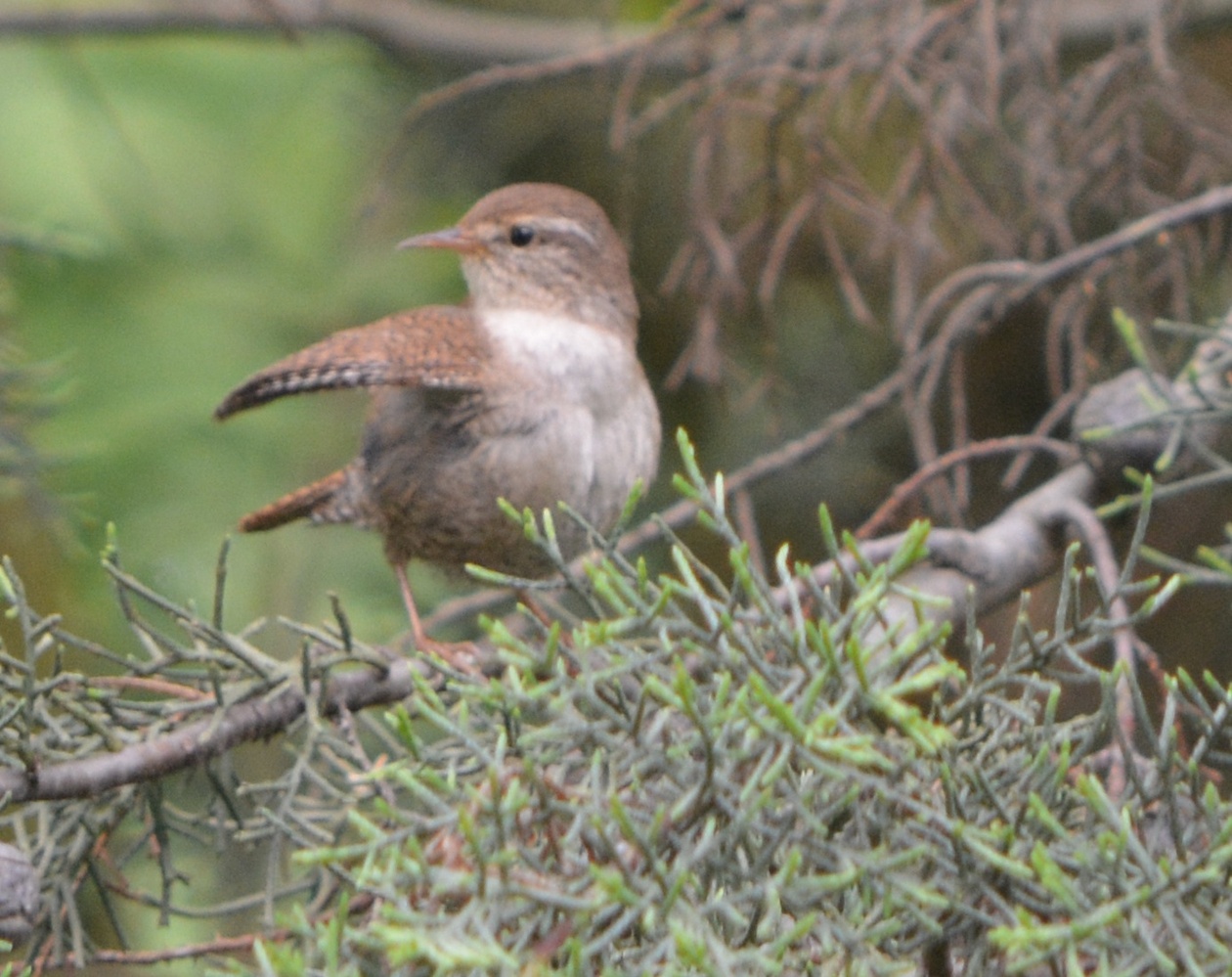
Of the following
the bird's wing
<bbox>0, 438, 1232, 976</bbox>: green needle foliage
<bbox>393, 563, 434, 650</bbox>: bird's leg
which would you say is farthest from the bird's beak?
<bbox>0, 438, 1232, 976</bbox>: green needle foliage

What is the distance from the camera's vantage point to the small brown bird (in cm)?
246

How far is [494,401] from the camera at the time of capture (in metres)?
2.51

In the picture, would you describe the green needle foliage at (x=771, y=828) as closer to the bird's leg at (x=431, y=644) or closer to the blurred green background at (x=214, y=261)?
the bird's leg at (x=431, y=644)

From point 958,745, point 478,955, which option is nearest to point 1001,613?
point 958,745

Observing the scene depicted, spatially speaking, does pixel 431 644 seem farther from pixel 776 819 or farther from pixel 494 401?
pixel 776 819

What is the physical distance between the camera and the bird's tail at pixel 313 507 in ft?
9.27

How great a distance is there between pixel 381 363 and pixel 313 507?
0.56m

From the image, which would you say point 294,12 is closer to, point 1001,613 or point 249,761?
point 249,761

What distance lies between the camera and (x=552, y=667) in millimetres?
1135

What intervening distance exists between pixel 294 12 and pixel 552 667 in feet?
9.58

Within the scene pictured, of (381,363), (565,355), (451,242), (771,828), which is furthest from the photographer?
(451,242)

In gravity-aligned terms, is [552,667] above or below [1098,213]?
above

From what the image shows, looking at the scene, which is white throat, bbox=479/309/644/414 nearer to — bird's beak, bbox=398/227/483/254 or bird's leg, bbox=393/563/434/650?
bird's beak, bbox=398/227/483/254

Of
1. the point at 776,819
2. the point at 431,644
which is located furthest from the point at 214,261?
the point at 776,819
